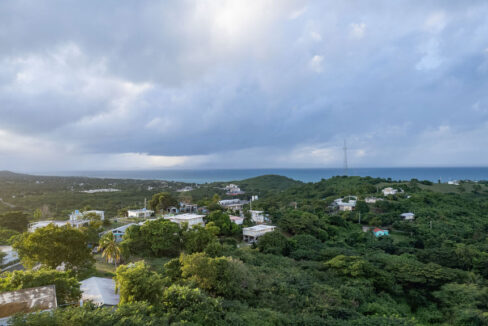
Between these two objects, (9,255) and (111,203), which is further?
(111,203)

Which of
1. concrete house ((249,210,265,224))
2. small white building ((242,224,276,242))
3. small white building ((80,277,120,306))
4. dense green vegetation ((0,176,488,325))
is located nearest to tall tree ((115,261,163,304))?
dense green vegetation ((0,176,488,325))

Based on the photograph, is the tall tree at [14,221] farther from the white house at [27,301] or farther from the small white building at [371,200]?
the small white building at [371,200]

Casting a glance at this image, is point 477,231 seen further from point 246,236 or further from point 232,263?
point 232,263

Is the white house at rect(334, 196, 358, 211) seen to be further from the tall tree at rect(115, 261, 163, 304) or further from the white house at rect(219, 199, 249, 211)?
the tall tree at rect(115, 261, 163, 304)

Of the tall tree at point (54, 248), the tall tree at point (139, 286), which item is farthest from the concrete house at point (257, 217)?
the tall tree at point (139, 286)

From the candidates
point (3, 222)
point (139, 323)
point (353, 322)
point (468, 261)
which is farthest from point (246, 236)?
point (3, 222)

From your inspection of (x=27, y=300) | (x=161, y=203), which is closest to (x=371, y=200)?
(x=161, y=203)
